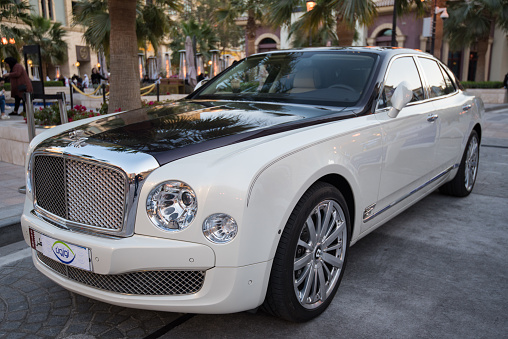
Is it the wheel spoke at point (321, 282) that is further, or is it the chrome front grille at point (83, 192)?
the wheel spoke at point (321, 282)

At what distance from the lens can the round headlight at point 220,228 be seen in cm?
216

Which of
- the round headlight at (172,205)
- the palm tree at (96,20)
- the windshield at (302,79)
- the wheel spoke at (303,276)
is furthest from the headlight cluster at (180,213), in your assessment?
the palm tree at (96,20)

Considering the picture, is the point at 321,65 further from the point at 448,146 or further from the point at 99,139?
the point at 99,139

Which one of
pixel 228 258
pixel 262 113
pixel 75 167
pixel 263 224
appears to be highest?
pixel 262 113

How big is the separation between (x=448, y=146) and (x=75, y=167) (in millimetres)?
3524

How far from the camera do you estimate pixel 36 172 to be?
108 inches

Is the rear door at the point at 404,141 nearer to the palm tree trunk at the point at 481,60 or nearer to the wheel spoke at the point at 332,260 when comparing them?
the wheel spoke at the point at 332,260

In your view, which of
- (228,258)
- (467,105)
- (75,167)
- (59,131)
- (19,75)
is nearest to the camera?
(228,258)

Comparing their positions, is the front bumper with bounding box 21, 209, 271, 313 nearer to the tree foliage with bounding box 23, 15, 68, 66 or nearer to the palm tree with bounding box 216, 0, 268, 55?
the palm tree with bounding box 216, 0, 268, 55

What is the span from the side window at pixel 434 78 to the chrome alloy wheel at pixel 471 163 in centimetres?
92

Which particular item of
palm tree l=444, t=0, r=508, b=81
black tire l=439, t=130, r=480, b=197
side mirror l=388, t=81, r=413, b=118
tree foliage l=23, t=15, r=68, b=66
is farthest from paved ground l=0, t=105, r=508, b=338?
tree foliage l=23, t=15, r=68, b=66

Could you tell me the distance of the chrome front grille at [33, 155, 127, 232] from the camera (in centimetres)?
230

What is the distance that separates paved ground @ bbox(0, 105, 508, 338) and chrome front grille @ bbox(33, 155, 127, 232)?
0.69 meters

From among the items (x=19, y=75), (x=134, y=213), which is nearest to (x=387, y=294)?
(x=134, y=213)
